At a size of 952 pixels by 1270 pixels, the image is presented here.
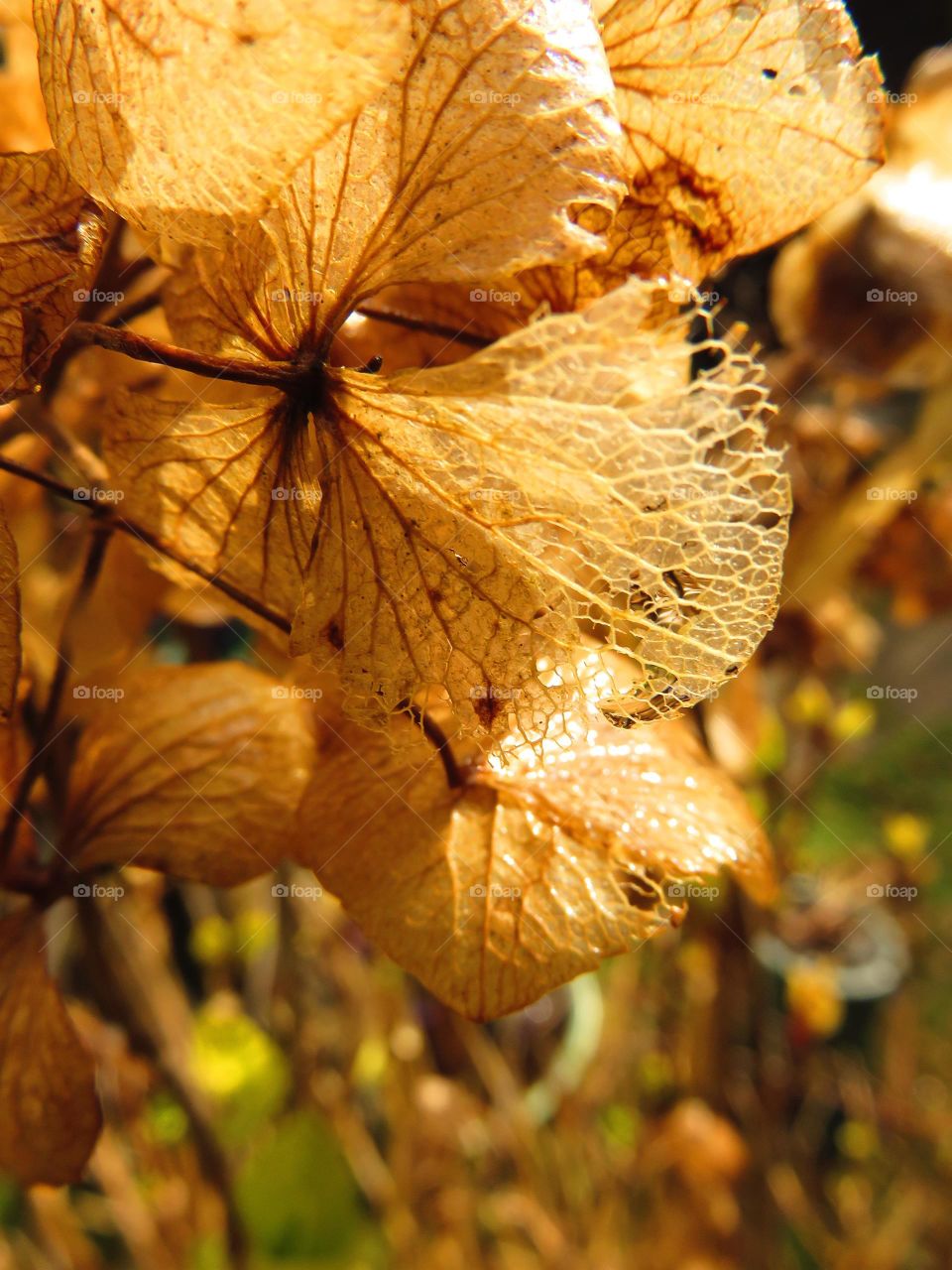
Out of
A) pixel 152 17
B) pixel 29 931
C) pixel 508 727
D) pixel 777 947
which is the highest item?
pixel 152 17

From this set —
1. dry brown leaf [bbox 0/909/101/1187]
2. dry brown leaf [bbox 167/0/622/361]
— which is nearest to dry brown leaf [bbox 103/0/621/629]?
dry brown leaf [bbox 167/0/622/361]

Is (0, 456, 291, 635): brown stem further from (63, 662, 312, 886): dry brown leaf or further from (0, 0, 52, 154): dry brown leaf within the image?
(0, 0, 52, 154): dry brown leaf

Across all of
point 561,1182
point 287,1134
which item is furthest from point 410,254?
point 561,1182

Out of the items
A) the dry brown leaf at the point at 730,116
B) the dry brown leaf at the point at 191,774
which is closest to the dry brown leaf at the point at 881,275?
the dry brown leaf at the point at 730,116

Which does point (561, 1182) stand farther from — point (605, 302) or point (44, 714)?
point (605, 302)

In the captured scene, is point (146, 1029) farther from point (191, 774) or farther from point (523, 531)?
point (523, 531)

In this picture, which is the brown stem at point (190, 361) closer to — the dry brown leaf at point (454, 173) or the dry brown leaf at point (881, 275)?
the dry brown leaf at point (454, 173)

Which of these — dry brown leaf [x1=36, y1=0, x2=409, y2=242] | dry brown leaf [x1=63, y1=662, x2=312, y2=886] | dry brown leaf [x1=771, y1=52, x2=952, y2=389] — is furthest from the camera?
dry brown leaf [x1=771, y1=52, x2=952, y2=389]
